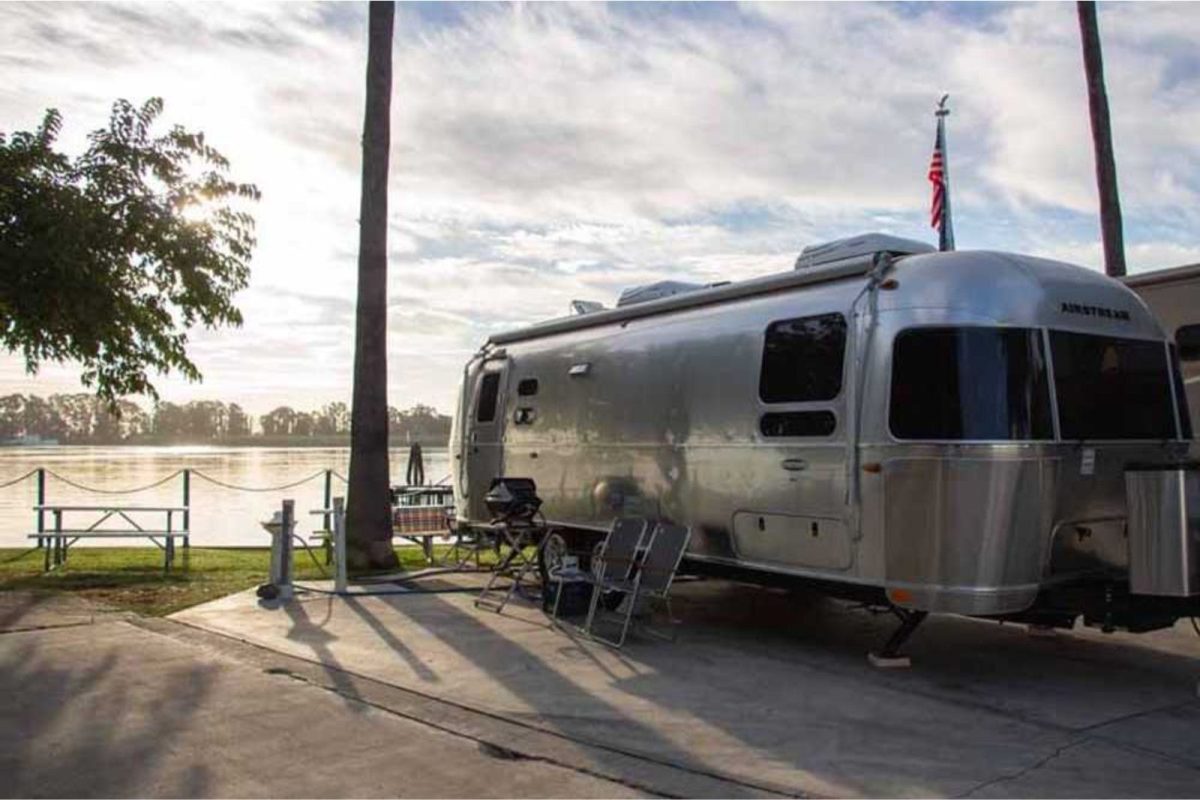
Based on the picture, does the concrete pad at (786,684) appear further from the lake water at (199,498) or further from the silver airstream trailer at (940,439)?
the lake water at (199,498)

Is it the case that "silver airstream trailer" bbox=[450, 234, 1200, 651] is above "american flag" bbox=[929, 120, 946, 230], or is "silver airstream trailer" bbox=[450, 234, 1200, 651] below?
below

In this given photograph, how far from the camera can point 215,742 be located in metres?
5.32

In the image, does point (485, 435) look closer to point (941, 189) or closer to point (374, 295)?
point (374, 295)

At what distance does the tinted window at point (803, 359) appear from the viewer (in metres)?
7.19

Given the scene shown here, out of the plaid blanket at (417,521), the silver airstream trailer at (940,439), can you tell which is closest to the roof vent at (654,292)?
the silver airstream trailer at (940,439)

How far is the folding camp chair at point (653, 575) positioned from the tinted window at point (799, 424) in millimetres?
1059

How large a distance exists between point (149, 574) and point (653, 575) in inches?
248

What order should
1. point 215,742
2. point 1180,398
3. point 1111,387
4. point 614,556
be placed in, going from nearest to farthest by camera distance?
point 215,742 → point 1111,387 → point 1180,398 → point 614,556

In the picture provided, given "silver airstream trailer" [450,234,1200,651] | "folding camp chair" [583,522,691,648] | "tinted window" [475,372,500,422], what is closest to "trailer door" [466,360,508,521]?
"tinted window" [475,372,500,422]

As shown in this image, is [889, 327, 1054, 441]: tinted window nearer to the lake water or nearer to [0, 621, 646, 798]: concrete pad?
[0, 621, 646, 798]: concrete pad

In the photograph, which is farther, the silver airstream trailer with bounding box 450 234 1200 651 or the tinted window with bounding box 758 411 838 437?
the tinted window with bounding box 758 411 838 437

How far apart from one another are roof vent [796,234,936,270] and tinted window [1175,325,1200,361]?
2.75 metres

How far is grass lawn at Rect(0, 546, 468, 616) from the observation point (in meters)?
9.94

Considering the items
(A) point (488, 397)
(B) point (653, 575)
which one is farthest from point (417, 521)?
(B) point (653, 575)
